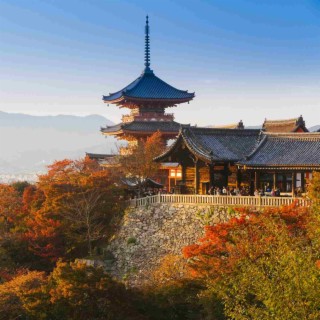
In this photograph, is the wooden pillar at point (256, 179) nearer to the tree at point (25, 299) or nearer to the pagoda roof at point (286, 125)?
the pagoda roof at point (286, 125)

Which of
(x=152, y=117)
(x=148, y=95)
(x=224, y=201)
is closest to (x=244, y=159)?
(x=224, y=201)

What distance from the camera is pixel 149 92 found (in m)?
59.6

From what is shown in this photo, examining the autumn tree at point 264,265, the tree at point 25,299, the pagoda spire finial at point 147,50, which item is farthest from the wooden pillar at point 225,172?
the pagoda spire finial at point 147,50

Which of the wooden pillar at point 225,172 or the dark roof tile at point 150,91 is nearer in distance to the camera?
the wooden pillar at point 225,172

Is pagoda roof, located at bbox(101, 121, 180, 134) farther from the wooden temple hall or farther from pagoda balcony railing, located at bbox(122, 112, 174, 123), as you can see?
the wooden temple hall

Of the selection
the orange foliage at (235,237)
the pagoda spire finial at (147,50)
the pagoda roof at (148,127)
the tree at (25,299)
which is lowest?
the tree at (25,299)

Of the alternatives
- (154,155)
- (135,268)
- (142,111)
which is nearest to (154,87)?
(142,111)

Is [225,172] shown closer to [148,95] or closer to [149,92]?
[148,95]

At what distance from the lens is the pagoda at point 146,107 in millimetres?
57219

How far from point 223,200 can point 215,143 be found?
24.7 ft

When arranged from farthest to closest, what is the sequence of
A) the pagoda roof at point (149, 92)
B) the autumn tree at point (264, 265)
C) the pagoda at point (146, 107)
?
the pagoda roof at point (149, 92) → the pagoda at point (146, 107) → the autumn tree at point (264, 265)

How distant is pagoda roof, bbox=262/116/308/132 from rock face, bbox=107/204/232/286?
1408 cm

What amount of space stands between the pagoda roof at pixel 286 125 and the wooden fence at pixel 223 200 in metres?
13.3

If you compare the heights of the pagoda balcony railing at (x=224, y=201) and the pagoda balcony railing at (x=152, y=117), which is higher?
the pagoda balcony railing at (x=152, y=117)
